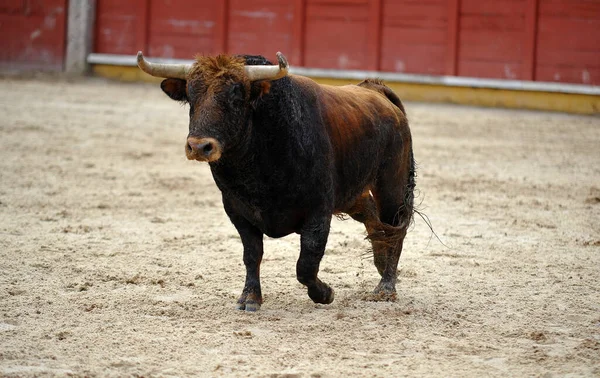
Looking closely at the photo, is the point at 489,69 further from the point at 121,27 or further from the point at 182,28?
the point at 121,27

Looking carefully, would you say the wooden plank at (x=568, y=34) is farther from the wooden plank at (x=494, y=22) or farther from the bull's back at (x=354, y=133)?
the bull's back at (x=354, y=133)

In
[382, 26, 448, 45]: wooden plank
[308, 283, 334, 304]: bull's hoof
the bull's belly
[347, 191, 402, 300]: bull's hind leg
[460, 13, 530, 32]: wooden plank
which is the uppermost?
[460, 13, 530, 32]: wooden plank

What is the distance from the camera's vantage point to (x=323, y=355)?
3.70 metres

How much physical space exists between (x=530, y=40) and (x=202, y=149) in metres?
11.0

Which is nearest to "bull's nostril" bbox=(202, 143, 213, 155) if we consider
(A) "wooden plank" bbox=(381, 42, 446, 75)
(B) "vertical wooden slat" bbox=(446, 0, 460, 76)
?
(B) "vertical wooden slat" bbox=(446, 0, 460, 76)

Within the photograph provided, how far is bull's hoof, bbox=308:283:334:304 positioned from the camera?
4.34m

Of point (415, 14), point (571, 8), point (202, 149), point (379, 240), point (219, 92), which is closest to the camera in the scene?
point (202, 149)

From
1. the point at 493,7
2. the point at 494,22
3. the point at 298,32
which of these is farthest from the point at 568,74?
the point at 298,32

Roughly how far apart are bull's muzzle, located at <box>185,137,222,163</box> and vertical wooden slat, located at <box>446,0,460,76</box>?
1106 cm

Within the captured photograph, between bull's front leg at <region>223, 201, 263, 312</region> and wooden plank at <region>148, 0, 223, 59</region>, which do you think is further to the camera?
wooden plank at <region>148, 0, 223, 59</region>

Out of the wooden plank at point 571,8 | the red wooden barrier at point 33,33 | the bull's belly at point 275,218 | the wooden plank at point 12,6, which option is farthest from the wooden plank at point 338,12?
the bull's belly at point 275,218

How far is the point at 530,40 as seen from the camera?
46.1ft

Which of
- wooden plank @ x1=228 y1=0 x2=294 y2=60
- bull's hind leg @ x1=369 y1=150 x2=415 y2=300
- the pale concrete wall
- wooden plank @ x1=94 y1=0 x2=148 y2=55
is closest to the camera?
bull's hind leg @ x1=369 y1=150 x2=415 y2=300

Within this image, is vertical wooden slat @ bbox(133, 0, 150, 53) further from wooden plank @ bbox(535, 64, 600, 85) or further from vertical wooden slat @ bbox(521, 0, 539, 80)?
wooden plank @ bbox(535, 64, 600, 85)
